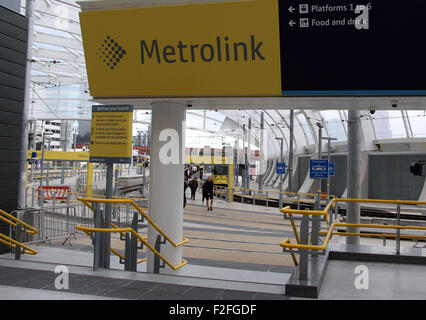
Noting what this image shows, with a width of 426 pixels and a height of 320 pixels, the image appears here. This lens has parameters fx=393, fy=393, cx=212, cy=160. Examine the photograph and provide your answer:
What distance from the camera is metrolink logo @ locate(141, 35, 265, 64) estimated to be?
6.76 m

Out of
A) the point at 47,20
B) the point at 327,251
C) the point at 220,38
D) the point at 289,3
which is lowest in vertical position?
the point at 327,251

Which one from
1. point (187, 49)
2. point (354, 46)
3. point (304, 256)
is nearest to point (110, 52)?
point (187, 49)

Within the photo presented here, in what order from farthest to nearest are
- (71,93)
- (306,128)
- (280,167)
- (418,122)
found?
(71,93) → (306,128) → (280,167) → (418,122)

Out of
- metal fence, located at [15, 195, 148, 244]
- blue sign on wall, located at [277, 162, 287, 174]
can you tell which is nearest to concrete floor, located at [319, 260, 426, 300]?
metal fence, located at [15, 195, 148, 244]

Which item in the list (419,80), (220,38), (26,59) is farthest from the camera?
(26,59)

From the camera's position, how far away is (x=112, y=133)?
6.73 meters

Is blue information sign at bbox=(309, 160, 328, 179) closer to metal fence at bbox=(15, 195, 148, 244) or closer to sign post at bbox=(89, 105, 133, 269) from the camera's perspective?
metal fence at bbox=(15, 195, 148, 244)

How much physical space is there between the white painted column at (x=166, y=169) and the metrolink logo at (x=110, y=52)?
1065mm

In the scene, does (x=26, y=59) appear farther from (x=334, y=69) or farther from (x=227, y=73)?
(x=334, y=69)

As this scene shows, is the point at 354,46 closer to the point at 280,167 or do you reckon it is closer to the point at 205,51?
the point at 205,51

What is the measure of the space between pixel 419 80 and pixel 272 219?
43.2 ft

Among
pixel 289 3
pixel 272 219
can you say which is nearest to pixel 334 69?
pixel 289 3

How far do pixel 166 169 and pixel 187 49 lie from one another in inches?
90.0
